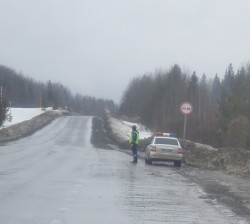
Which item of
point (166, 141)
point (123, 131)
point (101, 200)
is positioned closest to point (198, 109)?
point (123, 131)

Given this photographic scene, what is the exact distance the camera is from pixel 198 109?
99000mm

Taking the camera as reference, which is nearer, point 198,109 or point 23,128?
point 23,128

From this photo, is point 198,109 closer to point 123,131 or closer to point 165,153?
point 123,131

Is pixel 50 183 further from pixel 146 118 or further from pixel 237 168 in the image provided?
pixel 146 118

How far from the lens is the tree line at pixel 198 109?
186 ft

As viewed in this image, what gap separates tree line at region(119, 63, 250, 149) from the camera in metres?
56.7

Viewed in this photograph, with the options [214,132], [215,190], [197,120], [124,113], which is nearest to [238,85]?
[197,120]

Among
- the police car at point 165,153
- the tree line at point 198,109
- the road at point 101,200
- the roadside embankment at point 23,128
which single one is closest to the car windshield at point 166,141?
the police car at point 165,153

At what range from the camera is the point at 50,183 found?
61.1ft

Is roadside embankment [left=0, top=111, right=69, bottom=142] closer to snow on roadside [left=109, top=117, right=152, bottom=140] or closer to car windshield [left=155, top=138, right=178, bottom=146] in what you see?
snow on roadside [left=109, top=117, right=152, bottom=140]

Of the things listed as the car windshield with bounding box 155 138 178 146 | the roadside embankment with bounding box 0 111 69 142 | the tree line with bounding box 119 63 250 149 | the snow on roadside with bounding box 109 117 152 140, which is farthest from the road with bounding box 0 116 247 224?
the snow on roadside with bounding box 109 117 152 140

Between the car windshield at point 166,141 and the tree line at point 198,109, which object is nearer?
the car windshield at point 166,141

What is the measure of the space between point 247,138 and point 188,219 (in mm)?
27474

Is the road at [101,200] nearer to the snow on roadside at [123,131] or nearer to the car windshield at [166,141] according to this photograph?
the car windshield at [166,141]
